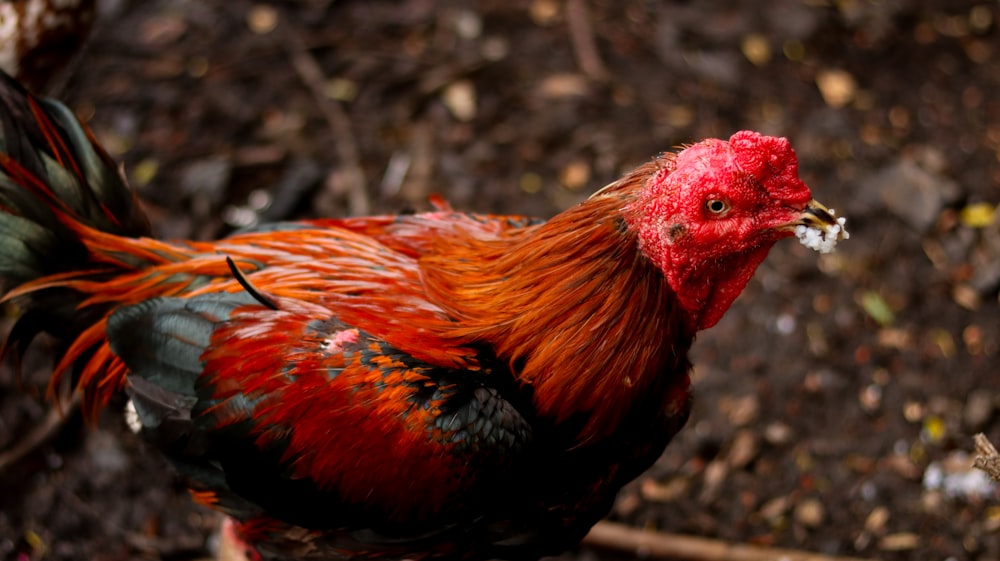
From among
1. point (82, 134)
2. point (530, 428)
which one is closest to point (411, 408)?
point (530, 428)

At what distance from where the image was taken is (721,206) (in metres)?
2.35

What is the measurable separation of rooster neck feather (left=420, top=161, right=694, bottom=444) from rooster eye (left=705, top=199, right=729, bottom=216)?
206 mm

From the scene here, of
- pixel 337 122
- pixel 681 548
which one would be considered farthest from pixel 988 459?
pixel 337 122

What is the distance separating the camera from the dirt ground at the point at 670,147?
12.8ft

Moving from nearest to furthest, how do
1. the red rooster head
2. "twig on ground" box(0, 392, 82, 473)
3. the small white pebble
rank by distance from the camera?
the red rooster head < the small white pebble < "twig on ground" box(0, 392, 82, 473)

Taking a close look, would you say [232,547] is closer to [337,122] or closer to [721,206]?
[721,206]

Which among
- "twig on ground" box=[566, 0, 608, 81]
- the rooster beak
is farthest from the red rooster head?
"twig on ground" box=[566, 0, 608, 81]

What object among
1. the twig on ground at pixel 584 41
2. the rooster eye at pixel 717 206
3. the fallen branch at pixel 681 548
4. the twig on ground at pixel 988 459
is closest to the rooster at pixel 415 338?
the rooster eye at pixel 717 206

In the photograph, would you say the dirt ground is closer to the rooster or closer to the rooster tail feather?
the rooster tail feather

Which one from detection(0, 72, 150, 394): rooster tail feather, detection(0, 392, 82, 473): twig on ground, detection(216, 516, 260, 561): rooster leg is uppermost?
detection(0, 72, 150, 394): rooster tail feather

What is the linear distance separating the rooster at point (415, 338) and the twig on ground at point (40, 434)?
3.74 ft

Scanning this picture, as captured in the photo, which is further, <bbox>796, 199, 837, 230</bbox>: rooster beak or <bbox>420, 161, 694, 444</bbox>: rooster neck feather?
<bbox>420, 161, 694, 444</bbox>: rooster neck feather

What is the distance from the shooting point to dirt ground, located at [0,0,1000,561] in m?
3.90

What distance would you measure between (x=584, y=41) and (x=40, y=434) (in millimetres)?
3845
